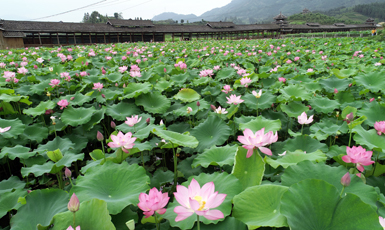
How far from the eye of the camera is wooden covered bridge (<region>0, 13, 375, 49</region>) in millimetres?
19725

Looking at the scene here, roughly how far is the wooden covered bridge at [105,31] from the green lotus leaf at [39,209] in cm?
2124

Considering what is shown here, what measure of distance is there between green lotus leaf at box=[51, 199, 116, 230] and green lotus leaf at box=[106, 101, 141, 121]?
1.37 m

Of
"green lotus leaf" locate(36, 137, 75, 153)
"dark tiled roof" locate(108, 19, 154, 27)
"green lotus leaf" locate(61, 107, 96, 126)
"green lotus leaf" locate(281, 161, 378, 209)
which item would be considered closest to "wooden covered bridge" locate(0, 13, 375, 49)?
"dark tiled roof" locate(108, 19, 154, 27)

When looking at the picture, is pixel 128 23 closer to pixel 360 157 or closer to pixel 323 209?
pixel 360 157

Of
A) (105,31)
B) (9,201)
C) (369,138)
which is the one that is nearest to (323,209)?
(369,138)

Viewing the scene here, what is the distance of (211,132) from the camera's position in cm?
180

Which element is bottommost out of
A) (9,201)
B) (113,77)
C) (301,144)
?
(9,201)

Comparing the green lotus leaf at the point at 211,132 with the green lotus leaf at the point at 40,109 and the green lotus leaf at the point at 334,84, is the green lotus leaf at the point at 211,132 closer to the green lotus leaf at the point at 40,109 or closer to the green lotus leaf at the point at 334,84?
the green lotus leaf at the point at 40,109

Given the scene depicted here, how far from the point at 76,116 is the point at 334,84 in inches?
117

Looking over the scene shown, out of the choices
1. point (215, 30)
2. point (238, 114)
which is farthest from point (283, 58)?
point (215, 30)

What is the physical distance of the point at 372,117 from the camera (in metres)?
1.79

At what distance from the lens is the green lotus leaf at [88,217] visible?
0.78 meters

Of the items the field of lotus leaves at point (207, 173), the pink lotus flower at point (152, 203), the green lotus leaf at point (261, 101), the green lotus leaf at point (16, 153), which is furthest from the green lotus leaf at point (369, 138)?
the green lotus leaf at point (16, 153)

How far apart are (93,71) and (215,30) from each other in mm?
30436
